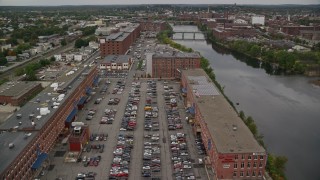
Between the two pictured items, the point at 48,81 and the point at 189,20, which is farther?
the point at 189,20

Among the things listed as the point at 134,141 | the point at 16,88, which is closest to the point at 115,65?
the point at 16,88

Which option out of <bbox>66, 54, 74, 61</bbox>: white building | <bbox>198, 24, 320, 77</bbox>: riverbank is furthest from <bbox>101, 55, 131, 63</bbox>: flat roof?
<bbox>198, 24, 320, 77</bbox>: riverbank

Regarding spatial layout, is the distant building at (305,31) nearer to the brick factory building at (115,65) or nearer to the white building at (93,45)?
the white building at (93,45)

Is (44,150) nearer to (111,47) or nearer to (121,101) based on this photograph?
(121,101)

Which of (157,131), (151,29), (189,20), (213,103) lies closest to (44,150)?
(157,131)

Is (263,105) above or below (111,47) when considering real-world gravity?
below

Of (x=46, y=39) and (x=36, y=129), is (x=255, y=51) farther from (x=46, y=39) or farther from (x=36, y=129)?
(x=36, y=129)

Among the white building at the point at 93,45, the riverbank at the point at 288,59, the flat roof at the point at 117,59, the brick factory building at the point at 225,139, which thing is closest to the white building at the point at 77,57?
the flat roof at the point at 117,59
